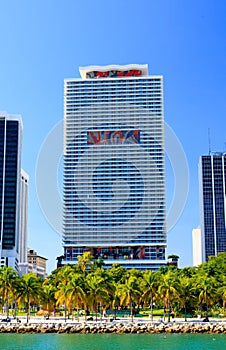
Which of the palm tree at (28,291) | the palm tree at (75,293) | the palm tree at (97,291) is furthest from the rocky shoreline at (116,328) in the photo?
the palm tree at (28,291)

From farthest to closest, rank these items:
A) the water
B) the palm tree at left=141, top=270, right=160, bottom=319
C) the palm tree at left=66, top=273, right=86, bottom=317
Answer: the palm tree at left=141, top=270, right=160, bottom=319 < the palm tree at left=66, top=273, right=86, bottom=317 < the water

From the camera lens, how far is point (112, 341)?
66312 millimetres

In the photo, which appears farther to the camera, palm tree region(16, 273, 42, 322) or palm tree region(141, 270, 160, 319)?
palm tree region(16, 273, 42, 322)

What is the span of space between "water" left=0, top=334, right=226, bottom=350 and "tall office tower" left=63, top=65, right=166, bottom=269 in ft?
373

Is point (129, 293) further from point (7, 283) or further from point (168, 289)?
point (7, 283)

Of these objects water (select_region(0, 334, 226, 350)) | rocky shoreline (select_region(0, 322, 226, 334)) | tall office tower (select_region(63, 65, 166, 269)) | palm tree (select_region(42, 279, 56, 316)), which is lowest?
water (select_region(0, 334, 226, 350))

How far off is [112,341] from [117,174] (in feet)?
415

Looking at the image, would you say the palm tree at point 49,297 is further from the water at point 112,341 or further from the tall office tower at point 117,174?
the tall office tower at point 117,174

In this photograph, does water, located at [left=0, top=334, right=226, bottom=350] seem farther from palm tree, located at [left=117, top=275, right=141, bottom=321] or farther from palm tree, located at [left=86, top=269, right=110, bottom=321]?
palm tree, located at [left=117, top=275, right=141, bottom=321]

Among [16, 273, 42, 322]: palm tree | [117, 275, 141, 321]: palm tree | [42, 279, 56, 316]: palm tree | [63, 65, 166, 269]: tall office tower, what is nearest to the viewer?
[117, 275, 141, 321]: palm tree

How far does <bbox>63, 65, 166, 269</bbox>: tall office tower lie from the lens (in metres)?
187

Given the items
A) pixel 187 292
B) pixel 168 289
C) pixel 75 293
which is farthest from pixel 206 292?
pixel 75 293

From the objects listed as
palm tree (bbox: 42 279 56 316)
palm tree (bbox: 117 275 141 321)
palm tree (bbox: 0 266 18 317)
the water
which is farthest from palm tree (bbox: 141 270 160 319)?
palm tree (bbox: 0 266 18 317)

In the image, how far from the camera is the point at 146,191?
7397 inches
